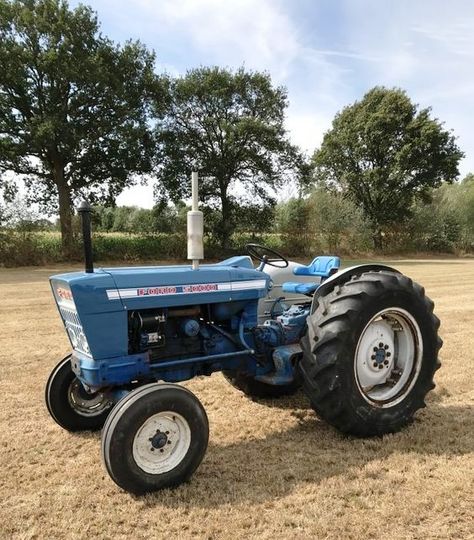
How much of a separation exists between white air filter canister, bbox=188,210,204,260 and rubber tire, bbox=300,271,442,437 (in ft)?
3.09

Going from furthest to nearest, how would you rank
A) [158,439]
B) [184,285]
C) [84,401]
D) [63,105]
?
[63,105] → [84,401] → [184,285] → [158,439]

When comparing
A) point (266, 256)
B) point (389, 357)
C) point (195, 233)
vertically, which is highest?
point (195, 233)

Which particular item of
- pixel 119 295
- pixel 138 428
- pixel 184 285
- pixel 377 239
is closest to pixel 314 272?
pixel 184 285

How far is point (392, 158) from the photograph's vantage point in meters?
34.2

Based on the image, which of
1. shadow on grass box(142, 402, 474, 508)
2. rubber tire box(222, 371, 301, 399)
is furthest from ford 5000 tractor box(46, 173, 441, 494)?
rubber tire box(222, 371, 301, 399)

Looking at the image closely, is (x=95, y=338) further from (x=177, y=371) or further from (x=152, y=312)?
(x=177, y=371)

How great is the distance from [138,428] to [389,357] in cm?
192

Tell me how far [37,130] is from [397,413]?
2021cm

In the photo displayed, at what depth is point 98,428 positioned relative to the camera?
375cm

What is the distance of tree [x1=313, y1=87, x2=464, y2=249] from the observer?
110ft

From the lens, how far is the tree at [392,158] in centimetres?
3341

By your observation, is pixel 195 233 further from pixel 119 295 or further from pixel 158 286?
pixel 119 295

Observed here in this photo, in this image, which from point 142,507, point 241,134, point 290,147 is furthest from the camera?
point 290,147

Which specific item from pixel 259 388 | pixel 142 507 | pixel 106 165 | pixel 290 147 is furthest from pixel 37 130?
pixel 142 507
